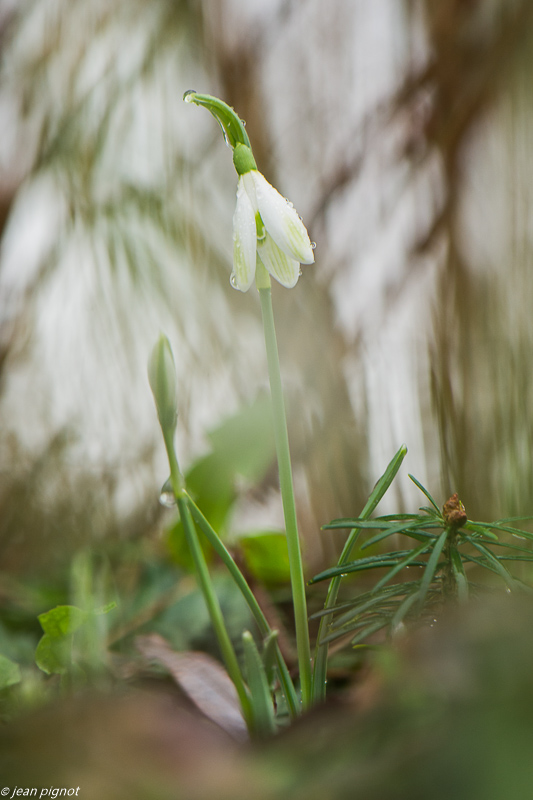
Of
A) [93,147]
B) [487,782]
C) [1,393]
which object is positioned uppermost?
[93,147]

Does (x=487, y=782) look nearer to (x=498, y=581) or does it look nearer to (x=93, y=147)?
(x=498, y=581)

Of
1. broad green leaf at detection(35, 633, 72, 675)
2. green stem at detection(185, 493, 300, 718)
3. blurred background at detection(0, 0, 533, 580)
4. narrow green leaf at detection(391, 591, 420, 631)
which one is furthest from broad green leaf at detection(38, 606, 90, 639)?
blurred background at detection(0, 0, 533, 580)

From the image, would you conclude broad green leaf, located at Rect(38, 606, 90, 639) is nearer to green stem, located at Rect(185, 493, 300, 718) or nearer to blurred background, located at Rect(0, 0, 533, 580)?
green stem, located at Rect(185, 493, 300, 718)

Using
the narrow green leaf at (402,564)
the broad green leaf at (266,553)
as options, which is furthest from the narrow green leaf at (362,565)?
the broad green leaf at (266,553)

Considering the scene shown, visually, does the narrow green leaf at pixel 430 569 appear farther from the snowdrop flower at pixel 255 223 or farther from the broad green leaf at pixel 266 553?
the broad green leaf at pixel 266 553

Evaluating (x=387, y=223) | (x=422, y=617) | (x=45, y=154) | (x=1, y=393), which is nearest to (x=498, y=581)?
(x=422, y=617)

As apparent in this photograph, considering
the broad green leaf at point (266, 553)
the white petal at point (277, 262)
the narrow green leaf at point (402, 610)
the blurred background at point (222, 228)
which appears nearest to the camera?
the narrow green leaf at point (402, 610)
